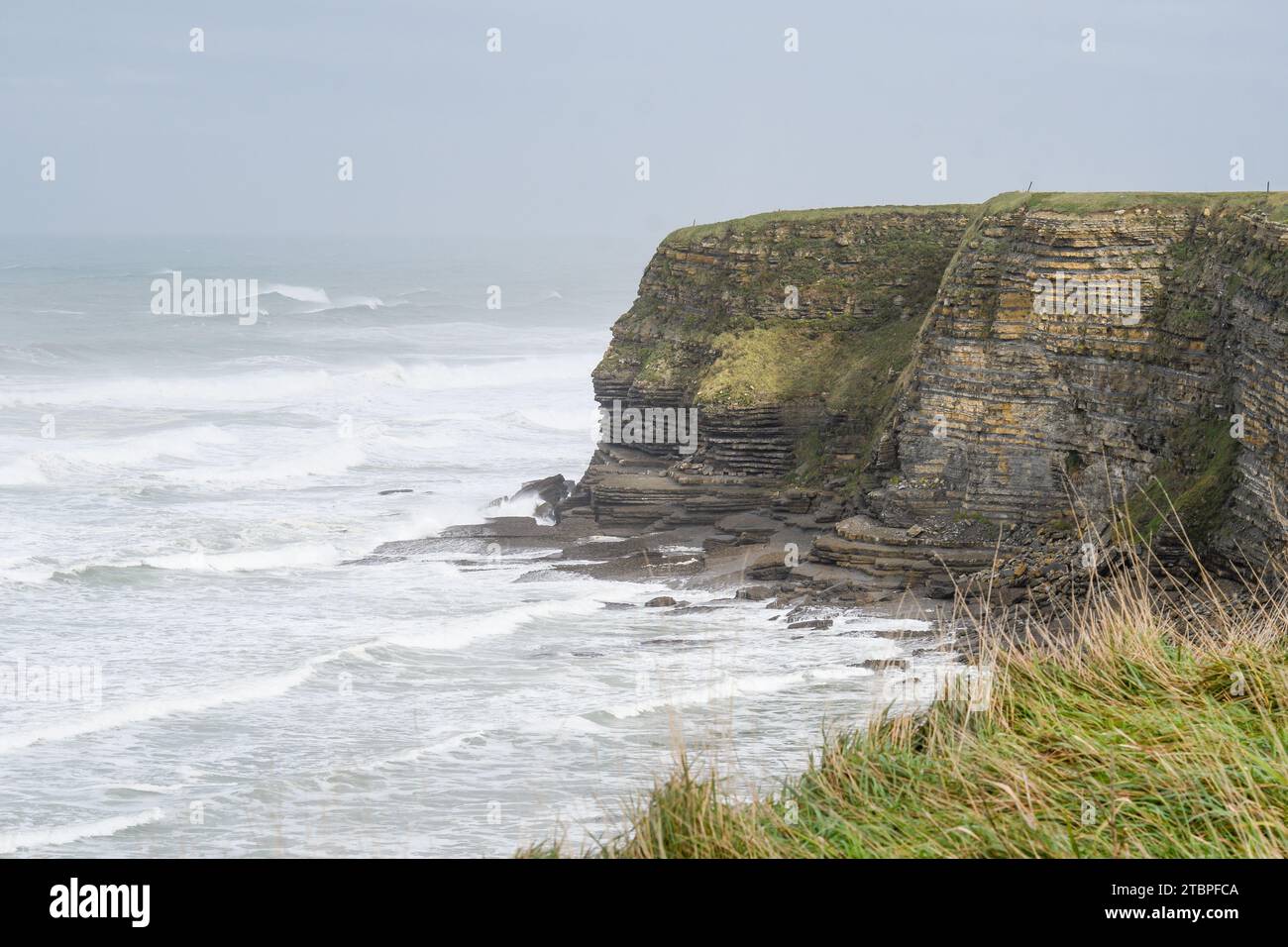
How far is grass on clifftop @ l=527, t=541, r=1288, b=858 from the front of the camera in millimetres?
7246

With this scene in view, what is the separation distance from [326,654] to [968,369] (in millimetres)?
13426

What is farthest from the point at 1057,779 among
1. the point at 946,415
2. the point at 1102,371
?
the point at 946,415

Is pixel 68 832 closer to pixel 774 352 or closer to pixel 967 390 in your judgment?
pixel 967 390

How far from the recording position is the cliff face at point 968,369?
24.0 m

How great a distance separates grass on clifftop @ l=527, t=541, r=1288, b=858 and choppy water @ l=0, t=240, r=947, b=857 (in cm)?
72

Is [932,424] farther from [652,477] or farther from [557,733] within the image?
[557,733]

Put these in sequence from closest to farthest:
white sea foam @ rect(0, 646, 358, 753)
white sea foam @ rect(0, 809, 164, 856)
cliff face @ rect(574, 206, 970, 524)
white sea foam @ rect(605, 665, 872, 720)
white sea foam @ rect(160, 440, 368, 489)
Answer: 1. white sea foam @ rect(0, 809, 164, 856)
2. white sea foam @ rect(0, 646, 358, 753)
3. white sea foam @ rect(605, 665, 872, 720)
4. cliff face @ rect(574, 206, 970, 524)
5. white sea foam @ rect(160, 440, 368, 489)

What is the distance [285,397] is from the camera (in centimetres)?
6444

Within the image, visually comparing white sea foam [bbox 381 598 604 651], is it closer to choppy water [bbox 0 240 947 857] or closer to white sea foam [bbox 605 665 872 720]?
choppy water [bbox 0 240 947 857]

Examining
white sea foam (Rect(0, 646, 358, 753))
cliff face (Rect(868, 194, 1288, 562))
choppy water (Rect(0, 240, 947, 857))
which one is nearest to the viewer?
choppy water (Rect(0, 240, 947, 857))

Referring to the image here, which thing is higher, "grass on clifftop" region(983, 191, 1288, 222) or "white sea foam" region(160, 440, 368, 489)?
"grass on clifftop" region(983, 191, 1288, 222)

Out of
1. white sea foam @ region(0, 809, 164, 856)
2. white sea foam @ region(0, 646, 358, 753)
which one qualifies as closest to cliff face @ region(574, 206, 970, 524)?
white sea foam @ region(0, 646, 358, 753)

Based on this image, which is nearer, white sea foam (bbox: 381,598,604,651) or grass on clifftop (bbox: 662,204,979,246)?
white sea foam (bbox: 381,598,604,651)
